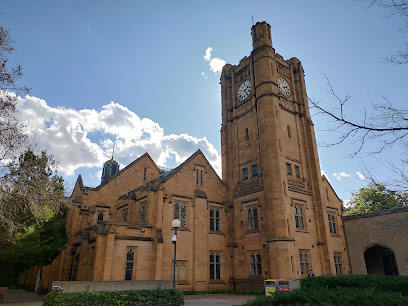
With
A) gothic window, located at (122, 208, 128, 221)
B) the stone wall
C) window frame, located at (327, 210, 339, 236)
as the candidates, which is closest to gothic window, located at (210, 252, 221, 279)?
gothic window, located at (122, 208, 128, 221)

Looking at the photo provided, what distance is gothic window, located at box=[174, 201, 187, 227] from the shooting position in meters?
26.1

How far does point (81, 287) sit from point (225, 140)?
2258 cm

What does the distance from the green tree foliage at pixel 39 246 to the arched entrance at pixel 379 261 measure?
3096 centimetres

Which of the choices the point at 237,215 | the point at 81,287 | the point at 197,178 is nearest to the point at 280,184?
the point at 237,215

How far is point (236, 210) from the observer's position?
29.3 meters

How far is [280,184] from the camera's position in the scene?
85.2 ft

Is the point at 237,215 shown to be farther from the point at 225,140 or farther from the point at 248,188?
the point at 225,140

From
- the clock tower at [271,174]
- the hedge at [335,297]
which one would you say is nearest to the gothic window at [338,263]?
the clock tower at [271,174]

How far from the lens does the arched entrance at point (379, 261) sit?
32.2 meters

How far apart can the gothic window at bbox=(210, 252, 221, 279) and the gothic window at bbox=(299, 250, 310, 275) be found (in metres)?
7.25

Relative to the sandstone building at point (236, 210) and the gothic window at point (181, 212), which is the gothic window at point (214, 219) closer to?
the sandstone building at point (236, 210)

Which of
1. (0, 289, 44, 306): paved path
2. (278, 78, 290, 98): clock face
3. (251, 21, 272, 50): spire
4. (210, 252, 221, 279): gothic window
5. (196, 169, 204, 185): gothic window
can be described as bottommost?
(0, 289, 44, 306): paved path

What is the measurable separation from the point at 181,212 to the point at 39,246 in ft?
37.2

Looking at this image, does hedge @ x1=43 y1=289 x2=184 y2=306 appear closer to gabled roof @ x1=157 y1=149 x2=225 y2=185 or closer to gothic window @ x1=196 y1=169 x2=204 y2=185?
gabled roof @ x1=157 y1=149 x2=225 y2=185
